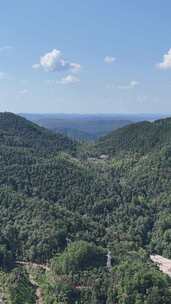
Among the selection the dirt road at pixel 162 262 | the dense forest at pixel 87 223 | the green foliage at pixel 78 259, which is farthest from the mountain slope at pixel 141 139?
the green foliage at pixel 78 259

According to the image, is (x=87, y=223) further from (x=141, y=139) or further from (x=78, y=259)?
(x=141, y=139)

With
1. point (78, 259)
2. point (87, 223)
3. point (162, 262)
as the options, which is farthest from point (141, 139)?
point (78, 259)

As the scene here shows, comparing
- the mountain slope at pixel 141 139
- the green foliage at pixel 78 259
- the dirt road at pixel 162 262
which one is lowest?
the dirt road at pixel 162 262

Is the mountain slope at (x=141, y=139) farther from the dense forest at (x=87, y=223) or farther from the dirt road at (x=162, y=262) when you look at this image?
the dirt road at (x=162, y=262)

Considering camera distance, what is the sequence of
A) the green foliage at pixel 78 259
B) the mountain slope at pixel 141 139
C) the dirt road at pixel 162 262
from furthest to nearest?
1. the mountain slope at pixel 141 139
2. the dirt road at pixel 162 262
3. the green foliage at pixel 78 259

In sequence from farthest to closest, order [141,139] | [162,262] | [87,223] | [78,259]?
[141,139] → [87,223] → [162,262] → [78,259]

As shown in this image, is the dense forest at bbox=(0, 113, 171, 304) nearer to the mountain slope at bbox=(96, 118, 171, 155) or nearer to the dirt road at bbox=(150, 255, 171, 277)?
the mountain slope at bbox=(96, 118, 171, 155)

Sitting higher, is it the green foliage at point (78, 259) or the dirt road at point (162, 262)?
the green foliage at point (78, 259)

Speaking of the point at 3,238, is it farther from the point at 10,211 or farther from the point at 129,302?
the point at 129,302

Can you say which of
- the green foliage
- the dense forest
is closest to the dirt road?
the dense forest

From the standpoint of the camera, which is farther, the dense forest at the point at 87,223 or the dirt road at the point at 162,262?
the dirt road at the point at 162,262
